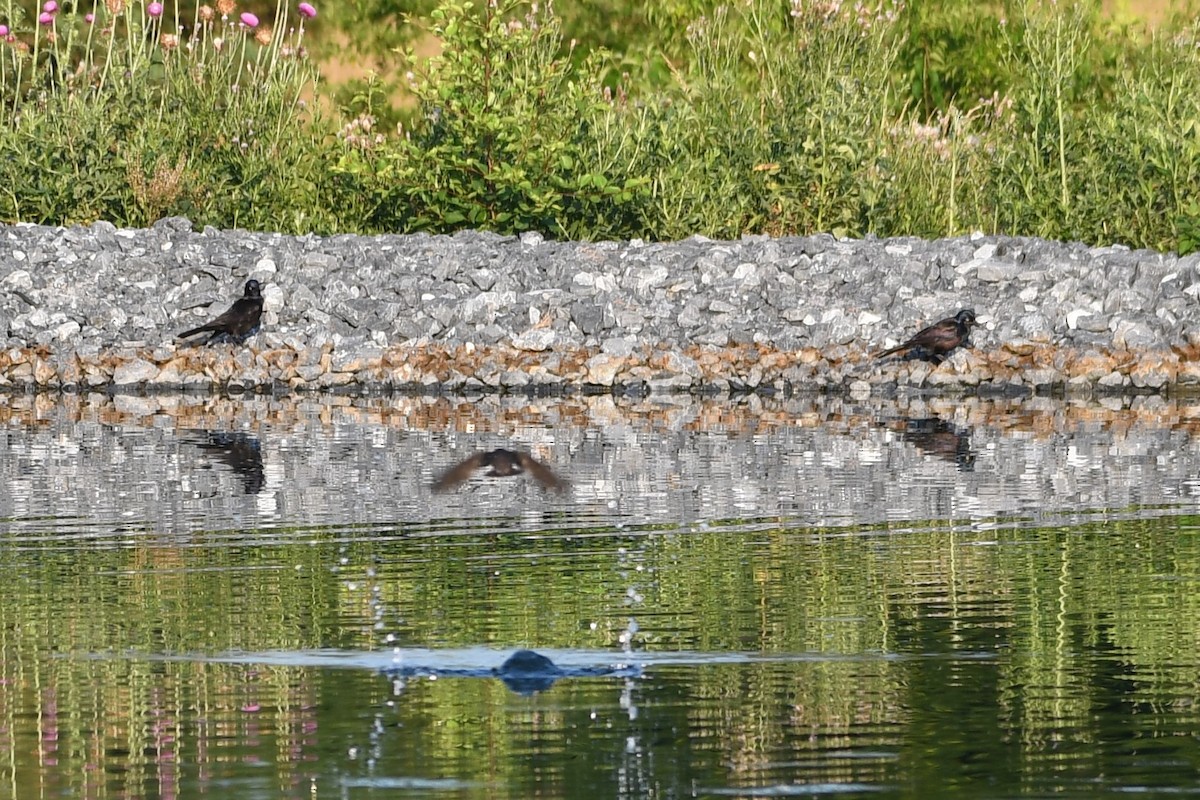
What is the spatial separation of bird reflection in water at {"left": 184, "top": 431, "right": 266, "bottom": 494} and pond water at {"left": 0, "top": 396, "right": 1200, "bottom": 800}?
58mm

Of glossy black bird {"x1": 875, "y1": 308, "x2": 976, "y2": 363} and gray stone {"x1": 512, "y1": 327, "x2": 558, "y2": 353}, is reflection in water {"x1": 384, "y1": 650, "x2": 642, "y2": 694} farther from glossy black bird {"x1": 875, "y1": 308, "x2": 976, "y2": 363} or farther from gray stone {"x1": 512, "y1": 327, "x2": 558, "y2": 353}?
gray stone {"x1": 512, "y1": 327, "x2": 558, "y2": 353}

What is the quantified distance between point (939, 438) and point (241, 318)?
6.31 meters

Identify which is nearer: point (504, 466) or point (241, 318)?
point (504, 466)

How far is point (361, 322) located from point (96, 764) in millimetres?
12814

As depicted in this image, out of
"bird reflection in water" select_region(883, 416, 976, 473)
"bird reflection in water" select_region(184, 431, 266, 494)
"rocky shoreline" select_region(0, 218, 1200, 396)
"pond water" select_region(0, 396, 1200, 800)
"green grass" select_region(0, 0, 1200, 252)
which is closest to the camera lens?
"pond water" select_region(0, 396, 1200, 800)

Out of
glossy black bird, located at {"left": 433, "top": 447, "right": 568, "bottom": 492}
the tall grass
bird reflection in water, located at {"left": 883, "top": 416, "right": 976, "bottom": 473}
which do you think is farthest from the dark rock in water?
the tall grass

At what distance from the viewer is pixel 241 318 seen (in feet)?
58.3

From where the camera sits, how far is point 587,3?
33125 mm

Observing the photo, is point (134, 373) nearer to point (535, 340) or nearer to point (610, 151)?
point (535, 340)

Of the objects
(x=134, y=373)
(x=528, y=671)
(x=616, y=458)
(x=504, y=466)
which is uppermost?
(x=134, y=373)

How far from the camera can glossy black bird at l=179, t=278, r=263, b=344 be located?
17.8 m

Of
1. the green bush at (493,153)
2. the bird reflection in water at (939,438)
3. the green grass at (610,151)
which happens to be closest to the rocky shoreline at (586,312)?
the green bush at (493,153)

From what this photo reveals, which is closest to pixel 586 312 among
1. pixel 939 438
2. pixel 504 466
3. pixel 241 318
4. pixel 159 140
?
pixel 241 318

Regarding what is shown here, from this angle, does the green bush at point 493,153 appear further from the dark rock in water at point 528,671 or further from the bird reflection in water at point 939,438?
the dark rock in water at point 528,671
